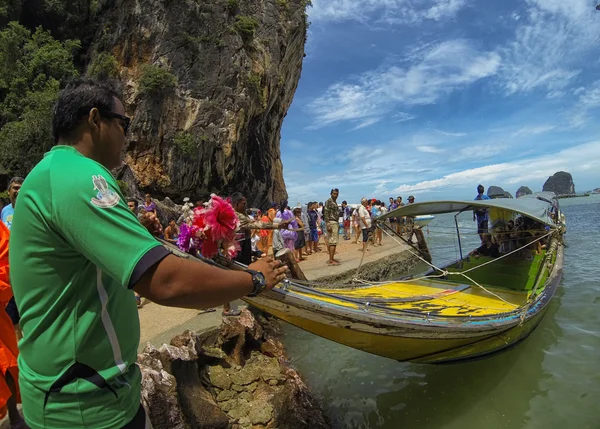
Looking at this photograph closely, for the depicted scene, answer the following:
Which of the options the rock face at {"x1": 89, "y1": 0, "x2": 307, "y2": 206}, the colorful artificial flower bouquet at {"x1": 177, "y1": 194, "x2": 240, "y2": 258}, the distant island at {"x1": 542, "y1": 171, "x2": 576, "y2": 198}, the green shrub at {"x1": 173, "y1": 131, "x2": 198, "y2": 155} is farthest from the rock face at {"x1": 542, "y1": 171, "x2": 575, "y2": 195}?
the colorful artificial flower bouquet at {"x1": 177, "y1": 194, "x2": 240, "y2": 258}

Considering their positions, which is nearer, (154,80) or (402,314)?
(402,314)

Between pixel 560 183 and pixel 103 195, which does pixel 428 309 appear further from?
pixel 560 183

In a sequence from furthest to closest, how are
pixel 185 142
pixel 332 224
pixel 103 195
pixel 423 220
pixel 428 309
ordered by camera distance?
pixel 185 142 < pixel 332 224 < pixel 423 220 < pixel 428 309 < pixel 103 195

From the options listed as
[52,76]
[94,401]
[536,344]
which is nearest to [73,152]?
[94,401]

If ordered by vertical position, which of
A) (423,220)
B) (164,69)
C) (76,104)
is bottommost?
(423,220)

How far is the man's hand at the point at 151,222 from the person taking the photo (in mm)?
1947

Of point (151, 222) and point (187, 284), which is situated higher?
point (151, 222)

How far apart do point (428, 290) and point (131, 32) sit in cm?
2067

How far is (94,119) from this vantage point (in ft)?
4.16

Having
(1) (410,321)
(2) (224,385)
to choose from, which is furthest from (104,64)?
(1) (410,321)

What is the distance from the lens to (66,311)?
Answer: 113cm

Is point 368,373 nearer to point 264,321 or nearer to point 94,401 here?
point 264,321

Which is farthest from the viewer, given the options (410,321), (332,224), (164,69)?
(164,69)

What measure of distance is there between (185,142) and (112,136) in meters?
19.3
